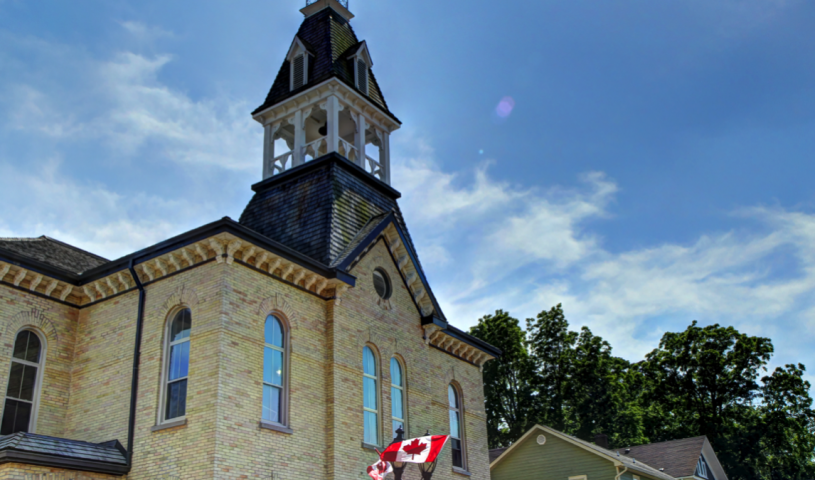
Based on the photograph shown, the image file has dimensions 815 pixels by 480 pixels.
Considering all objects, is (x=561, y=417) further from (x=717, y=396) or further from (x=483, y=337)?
(x=717, y=396)

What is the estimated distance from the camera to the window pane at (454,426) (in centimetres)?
2159

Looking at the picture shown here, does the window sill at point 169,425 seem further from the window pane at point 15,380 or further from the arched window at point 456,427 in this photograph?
the arched window at point 456,427

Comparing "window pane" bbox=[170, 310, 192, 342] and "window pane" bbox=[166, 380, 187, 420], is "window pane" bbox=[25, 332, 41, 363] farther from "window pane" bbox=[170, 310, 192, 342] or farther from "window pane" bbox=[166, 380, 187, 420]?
"window pane" bbox=[166, 380, 187, 420]

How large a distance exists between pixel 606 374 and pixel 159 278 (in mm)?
34778

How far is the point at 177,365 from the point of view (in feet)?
50.5

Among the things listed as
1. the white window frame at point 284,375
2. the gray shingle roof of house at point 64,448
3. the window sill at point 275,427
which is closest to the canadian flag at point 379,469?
the window sill at point 275,427

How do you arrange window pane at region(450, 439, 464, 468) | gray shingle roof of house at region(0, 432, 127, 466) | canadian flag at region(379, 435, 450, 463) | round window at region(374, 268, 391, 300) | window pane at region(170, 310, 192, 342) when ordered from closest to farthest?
gray shingle roof of house at region(0, 432, 127, 466) → canadian flag at region(379, 435, 450, 463) → window pane at region(170, 310, 192, 342) → round window at region(374, 268, 391, 300) → window pane at region(450, 439, 464, 468)

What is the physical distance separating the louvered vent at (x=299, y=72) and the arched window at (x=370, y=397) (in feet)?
33.8

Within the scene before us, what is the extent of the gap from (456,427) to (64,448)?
11638 millimetres

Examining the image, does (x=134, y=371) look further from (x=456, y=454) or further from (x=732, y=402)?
(x=732, y=402)

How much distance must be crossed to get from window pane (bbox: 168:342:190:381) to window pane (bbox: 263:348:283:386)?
1.64 m

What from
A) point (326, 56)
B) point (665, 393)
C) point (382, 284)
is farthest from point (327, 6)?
point (665, 393)

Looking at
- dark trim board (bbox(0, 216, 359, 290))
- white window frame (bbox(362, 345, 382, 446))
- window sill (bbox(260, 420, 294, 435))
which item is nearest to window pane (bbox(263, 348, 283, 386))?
window sill (bbox(260, 420, 294, 435))

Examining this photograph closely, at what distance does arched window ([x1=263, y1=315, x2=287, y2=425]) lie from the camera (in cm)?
1552
